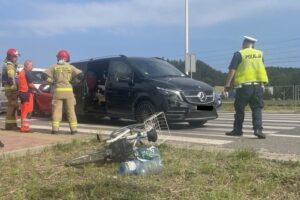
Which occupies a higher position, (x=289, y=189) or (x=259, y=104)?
(x=259, y=104)

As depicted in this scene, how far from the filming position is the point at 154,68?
42.4 ft

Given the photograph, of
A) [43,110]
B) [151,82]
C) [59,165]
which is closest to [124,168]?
[59,165]

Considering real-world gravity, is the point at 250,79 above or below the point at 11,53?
below

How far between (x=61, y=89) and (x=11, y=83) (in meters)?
1.38

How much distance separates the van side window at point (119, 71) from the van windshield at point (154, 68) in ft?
0.69

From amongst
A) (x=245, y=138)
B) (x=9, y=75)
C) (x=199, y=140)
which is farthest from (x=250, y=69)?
(x=9, y=75)

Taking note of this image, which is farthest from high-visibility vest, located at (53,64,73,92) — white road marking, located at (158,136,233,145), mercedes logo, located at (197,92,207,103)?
mercedes logo, located at (197,92,207,103)

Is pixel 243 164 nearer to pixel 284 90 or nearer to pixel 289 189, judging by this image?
pixel 289 189

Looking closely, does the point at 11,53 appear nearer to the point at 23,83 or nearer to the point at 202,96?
the point at 23,83

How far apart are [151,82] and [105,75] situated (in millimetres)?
1833

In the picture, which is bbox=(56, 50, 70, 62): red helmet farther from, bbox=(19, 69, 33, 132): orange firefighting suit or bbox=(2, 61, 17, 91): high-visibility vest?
bbox=(2, 61, 17, 91): high-visibility vest

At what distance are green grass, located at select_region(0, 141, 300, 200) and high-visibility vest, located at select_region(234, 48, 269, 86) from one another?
3.09 metres

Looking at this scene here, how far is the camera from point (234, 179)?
5570 mm

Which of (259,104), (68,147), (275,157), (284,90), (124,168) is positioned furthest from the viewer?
(284,90)
